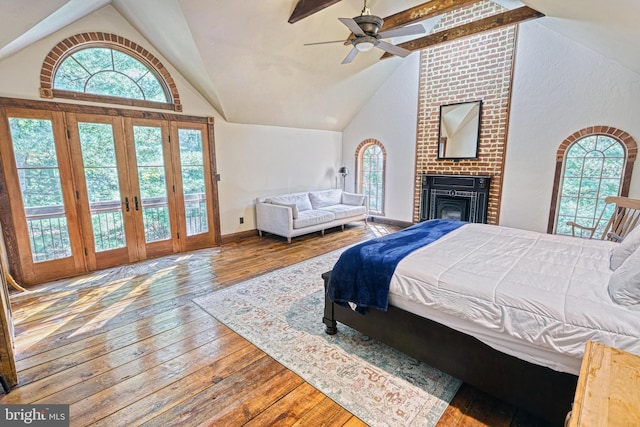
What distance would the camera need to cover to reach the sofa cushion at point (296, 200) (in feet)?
18.0

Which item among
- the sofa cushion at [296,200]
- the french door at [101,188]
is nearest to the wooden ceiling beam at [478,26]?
the sofa cushion at [296,200]

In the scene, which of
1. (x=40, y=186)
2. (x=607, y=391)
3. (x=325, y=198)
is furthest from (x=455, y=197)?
(x=40, y=186)

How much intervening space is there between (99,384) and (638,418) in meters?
2.65

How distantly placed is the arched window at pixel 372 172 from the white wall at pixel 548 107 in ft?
7.87

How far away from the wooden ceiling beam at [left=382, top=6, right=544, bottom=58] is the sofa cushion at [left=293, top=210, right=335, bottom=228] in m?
3.00

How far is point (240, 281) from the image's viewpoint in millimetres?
3586

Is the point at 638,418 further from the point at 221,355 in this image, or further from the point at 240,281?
the point at 240,281

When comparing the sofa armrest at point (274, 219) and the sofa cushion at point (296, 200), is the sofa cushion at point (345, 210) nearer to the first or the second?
the sofa cushion at point (296, 200)

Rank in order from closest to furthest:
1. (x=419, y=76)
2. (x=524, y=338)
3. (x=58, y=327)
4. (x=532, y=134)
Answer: (x=524, y=338) < (x=58, y=327) < (x=532, y=134) < (x=419, y=76)

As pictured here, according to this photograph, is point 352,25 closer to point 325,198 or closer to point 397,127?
point 397,127

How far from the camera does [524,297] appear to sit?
1596mm

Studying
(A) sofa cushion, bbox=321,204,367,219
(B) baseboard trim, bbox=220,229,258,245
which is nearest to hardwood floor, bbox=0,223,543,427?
(B) baseboard trim, bbox=220,229,258,245

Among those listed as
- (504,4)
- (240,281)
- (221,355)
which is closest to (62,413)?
(221,355)

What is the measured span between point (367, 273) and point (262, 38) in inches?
128
